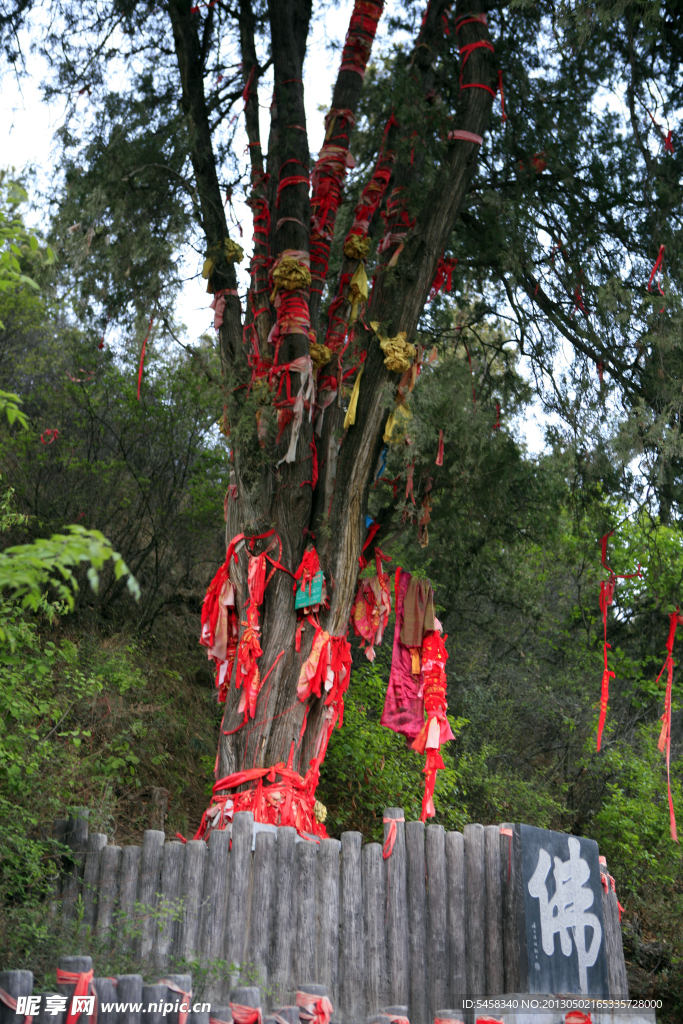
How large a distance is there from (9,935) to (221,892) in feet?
3.46

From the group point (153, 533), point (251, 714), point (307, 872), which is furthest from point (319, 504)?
point (153, 533)

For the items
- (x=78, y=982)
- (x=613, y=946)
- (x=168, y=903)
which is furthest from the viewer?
(x=613, y=946)

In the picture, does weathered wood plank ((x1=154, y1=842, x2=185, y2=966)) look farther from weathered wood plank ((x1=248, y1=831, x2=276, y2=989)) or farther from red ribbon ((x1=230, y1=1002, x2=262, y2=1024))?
red ribbon ((x1=230, y1=1002, x2=262, y2=1024))

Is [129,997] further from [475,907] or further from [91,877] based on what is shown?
[475,907]

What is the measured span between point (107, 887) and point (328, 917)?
1.14 metres

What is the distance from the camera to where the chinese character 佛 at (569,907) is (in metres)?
4.14

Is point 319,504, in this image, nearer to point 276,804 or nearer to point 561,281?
point 276,804

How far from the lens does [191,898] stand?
13.5 ft

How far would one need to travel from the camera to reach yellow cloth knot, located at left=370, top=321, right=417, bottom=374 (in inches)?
213

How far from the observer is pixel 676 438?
5.18 meters

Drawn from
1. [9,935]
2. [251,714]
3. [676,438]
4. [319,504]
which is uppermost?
[676,438]

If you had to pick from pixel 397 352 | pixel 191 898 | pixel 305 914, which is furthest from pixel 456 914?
pixel 397 352

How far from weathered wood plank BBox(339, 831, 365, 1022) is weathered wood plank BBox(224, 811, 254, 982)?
1.68 feet

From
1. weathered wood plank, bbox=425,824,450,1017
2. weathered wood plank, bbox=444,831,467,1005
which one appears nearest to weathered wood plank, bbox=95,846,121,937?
weathered wood plank, bbox=425,824,450,1017
